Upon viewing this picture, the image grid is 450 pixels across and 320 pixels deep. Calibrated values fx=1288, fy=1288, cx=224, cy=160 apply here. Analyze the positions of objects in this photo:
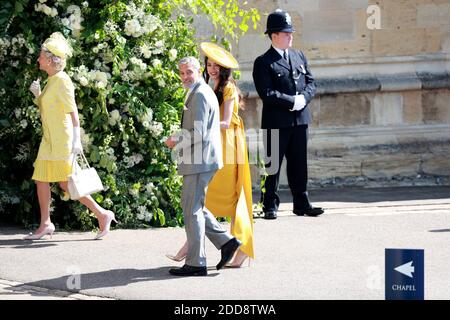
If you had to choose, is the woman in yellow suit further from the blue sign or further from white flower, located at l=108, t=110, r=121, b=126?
the blue sign

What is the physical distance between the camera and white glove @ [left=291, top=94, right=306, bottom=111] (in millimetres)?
12523

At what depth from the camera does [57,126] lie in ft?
35.1

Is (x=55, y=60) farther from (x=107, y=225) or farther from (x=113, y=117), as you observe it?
(x=107, y=225)

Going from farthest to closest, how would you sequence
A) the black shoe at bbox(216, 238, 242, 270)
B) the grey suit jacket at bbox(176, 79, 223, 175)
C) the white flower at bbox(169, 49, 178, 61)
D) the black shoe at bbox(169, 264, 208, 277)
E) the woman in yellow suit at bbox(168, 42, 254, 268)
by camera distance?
the white flower at bbox(169, 49, 178, 61)
the woman in yellow suit at bbox(168, 42, 254, 268)
the black shoe at bbox(216, 238, 242, 270)
the black shoe at bbox(169, 264, 208, 277)
the grey suit jacket at bbox(176, 79, 223, 175)

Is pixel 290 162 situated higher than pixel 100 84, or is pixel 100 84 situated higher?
pixel 100 84

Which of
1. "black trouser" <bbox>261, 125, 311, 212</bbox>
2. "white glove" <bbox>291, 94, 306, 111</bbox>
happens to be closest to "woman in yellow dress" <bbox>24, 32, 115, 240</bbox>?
"black trouser" <bbox>261, 125, 311, 212</bbox>

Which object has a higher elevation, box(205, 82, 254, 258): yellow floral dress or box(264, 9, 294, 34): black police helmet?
box(264, 9, 294, 34): black police helmet

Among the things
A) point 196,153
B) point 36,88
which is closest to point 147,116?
point 36,88

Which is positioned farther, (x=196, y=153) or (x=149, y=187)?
(x=149, y=187)

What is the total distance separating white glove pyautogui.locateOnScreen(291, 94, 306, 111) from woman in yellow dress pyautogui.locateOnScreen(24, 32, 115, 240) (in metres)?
2.52

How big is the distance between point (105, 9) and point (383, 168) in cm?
465

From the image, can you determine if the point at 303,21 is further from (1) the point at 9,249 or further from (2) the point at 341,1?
(1) the point at 9,249

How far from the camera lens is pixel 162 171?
11.9 m

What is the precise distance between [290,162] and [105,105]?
2.22m
